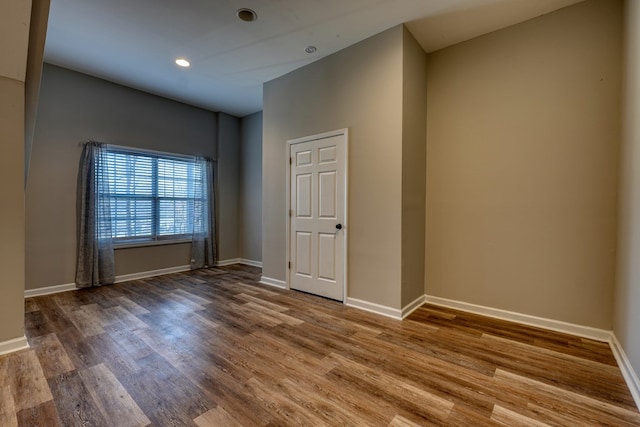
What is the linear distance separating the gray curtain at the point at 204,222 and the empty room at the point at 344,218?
695 millimetres

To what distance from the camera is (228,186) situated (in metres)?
5.87

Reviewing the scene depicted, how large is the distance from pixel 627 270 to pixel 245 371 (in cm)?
290

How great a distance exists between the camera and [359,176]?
328cm

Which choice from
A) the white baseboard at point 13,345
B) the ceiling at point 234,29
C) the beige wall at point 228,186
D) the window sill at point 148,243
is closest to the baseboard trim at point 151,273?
the window sill at point 148,243

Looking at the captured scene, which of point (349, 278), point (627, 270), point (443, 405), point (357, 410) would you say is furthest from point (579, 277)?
point (357, 410)

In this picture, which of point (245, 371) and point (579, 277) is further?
point (579, 277)

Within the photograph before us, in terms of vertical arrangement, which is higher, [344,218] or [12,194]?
[12,194]

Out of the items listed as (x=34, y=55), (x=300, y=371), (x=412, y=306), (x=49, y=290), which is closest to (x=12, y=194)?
(x=34, y=55)

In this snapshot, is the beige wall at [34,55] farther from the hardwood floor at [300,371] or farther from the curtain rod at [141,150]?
the hardwood floor at [300,371]

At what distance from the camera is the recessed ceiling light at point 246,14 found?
275 centimetres

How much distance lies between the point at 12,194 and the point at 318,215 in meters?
2.85

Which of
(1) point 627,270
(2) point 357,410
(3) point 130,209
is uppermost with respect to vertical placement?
(3) point 130,209

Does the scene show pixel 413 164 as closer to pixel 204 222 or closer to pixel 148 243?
pixel 204 222

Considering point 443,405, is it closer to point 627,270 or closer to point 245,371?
point 245,371
